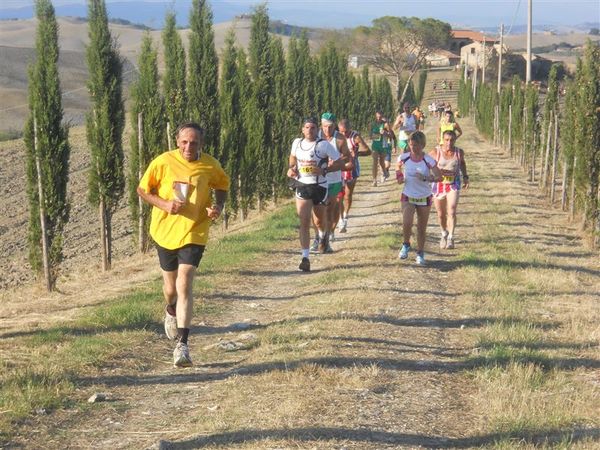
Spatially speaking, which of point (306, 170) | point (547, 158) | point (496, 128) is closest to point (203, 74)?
point (306, 170)

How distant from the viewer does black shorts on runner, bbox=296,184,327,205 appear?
1238 centimetres

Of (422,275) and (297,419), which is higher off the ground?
(297,419)

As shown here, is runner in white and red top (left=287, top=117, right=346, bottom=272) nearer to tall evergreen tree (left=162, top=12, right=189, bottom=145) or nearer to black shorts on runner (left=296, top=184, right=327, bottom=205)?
black shorts on runner (left=296, top=184, right=327, bottom=205)

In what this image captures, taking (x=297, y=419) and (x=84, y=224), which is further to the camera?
(x=84, y=224)

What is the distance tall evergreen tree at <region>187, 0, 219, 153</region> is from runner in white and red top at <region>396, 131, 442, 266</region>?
747 cm

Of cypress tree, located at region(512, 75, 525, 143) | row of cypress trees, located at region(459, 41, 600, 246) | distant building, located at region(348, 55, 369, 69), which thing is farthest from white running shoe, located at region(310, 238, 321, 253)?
distant building, located at region(348, 55, 369, 69)

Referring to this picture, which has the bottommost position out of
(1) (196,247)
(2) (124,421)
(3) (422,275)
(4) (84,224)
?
(4) (84,224)

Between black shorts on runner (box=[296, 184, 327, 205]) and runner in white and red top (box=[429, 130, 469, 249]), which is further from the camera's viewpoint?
runner in white and red top (box=[429, 130, 469, 249])

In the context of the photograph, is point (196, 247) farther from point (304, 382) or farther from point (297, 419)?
point (297, 419)

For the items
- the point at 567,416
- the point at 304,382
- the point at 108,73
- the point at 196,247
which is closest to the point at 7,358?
the point at 196,247

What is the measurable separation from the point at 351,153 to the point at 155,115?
4749mm

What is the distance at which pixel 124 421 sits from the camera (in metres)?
6.26

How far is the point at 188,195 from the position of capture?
771cm

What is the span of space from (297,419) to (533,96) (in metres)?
26.0
